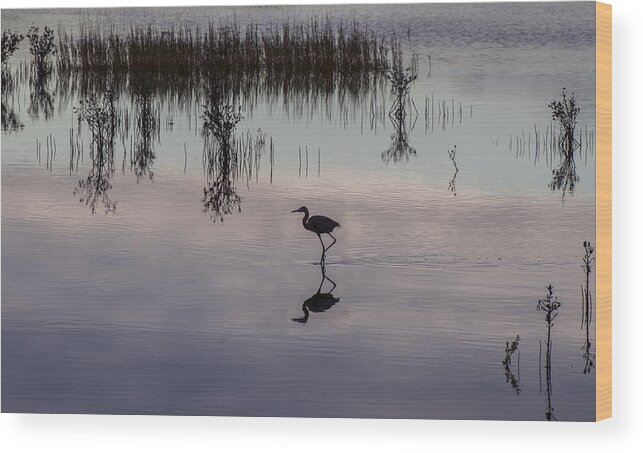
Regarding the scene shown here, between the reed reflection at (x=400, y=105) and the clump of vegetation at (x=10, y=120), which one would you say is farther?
the clump of vegetation at (x=10, y=120)

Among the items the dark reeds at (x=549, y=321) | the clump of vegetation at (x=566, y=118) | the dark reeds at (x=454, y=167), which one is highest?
the clump of vegetation at (x=566, y=118)

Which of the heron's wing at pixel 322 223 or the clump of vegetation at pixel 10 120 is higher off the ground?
the clump of vegetation at pixel 10 120

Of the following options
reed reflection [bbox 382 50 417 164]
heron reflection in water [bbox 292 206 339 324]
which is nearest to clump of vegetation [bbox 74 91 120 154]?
heron reflection in water [bbox 292 206 339 324]

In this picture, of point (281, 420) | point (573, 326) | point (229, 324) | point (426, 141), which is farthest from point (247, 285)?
point (573, 326)

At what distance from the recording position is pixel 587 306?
435 centimetres

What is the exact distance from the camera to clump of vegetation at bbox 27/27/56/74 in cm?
452

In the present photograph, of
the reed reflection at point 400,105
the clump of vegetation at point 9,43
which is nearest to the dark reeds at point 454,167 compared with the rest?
the reed reflection at point 400,105

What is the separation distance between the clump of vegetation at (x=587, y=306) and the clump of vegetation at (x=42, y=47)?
2359 mm

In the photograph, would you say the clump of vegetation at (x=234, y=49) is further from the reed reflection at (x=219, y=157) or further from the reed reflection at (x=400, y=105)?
the reed reflection at (x=219, y=157)

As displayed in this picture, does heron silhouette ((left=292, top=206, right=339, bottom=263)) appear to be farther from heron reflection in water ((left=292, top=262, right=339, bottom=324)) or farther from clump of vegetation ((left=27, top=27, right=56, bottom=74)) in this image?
clump of vegetation ((left=27, top=27, right=56, bottom=74))

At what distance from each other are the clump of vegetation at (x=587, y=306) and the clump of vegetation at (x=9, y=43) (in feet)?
8.20

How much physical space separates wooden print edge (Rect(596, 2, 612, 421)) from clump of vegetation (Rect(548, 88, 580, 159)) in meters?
0.10

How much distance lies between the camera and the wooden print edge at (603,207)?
4352 millimetres

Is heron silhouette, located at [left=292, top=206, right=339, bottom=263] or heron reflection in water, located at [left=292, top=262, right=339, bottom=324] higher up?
heron silhouette, located at [left=292, top=206, right=339, bottom=263]
